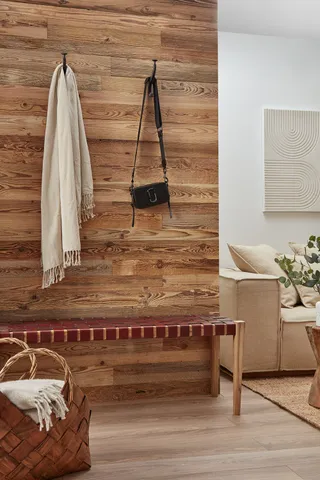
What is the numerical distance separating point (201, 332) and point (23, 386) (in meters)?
1.14

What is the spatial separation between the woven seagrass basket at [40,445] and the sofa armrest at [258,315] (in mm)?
1769

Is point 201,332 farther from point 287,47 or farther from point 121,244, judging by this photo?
point 287,47

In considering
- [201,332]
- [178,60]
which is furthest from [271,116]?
[201,332]

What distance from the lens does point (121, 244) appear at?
12.0 feet

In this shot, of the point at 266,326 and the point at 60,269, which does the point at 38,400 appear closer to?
the point at 60,269

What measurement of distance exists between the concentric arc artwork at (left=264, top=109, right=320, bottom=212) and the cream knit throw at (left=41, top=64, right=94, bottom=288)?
2120 mm

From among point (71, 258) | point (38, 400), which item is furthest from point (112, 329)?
point (38, 400)

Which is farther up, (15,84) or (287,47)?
(287,47)

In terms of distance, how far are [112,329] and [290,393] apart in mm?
1161

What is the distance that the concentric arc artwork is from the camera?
17.1 feet

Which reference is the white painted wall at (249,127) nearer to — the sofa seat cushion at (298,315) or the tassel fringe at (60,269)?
the sofa seat cushion at (298,315)

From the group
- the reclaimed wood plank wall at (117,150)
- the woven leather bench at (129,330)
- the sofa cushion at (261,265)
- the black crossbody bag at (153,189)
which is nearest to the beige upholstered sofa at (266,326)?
the sofa cushion at (261,265)

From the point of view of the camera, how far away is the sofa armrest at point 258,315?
406cm

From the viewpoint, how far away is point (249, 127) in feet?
17.1
